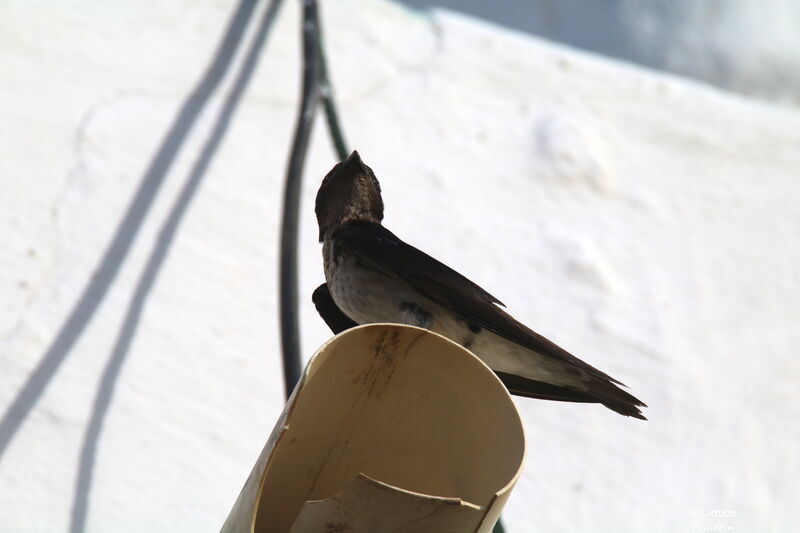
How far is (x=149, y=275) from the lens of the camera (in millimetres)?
4965

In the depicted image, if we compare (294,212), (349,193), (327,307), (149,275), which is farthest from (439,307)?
(149,275)

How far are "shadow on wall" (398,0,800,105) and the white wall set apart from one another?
163 millimetres

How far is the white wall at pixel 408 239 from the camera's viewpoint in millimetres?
4570

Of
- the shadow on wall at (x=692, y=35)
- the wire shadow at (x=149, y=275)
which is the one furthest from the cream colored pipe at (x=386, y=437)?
the shadow on wall at (x=692, y=35)

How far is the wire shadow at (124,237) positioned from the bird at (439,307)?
2.00 m

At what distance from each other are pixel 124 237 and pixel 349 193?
218 cm

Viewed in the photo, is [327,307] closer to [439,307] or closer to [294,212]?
[439,307]

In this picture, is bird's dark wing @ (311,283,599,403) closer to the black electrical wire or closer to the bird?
the bird

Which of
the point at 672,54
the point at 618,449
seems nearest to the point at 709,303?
the point at 618,449

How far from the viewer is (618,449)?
4965 mm

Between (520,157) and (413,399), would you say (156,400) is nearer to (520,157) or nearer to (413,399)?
(520,157)

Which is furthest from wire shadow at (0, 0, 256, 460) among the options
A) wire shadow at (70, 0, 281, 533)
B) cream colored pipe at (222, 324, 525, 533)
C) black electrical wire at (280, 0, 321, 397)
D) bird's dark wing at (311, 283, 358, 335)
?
cream colored pipe at (222, 324, 525, 533)

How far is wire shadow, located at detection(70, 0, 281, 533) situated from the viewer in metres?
4.34

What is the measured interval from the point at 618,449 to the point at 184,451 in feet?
6.34
